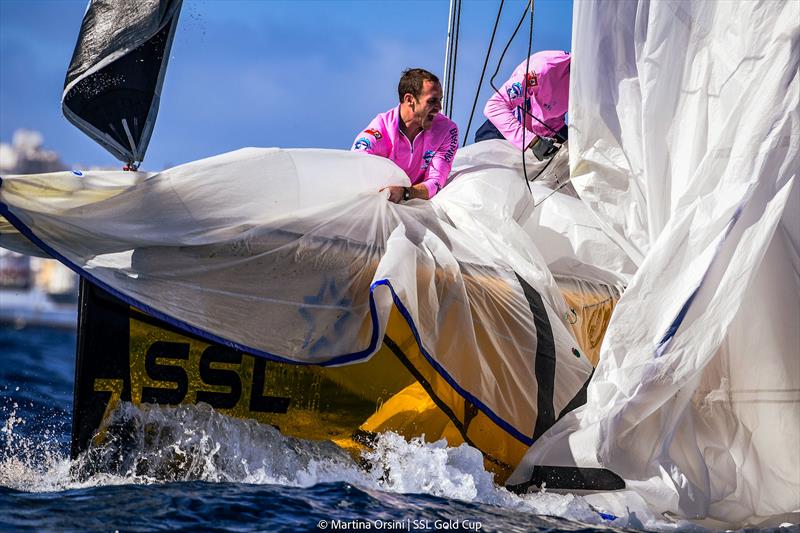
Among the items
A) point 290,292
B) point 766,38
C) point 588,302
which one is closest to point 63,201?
point 290,292

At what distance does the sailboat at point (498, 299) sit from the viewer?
3068mm

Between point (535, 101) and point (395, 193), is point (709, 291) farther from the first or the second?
point (535, 101)

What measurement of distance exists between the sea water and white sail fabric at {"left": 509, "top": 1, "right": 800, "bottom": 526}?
0.21 meters

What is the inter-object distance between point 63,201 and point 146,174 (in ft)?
0.91

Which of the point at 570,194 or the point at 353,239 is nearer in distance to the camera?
the point at 353,239

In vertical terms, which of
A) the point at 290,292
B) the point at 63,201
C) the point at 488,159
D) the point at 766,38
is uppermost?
the point at 766,38

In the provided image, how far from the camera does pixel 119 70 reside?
3.33m

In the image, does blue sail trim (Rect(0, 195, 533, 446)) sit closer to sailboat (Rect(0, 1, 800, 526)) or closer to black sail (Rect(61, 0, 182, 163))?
sailboat (Rect(0, 1, 800, 526))

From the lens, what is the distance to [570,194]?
4.37 m

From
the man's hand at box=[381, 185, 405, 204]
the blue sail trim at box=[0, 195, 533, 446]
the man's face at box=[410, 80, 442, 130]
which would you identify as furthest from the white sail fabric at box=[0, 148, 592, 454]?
the man's face at box=[410, 80, 442, 130]

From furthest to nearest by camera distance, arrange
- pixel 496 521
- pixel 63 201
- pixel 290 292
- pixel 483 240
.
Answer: pixel 483 240, pixel 290 292, pixel 63 201, pixel 496 521

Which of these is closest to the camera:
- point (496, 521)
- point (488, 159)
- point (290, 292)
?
point (496, 521)

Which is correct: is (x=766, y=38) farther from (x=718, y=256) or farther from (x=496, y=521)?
(x=496, y=521)

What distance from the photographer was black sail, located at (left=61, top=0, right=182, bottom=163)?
329 cm
